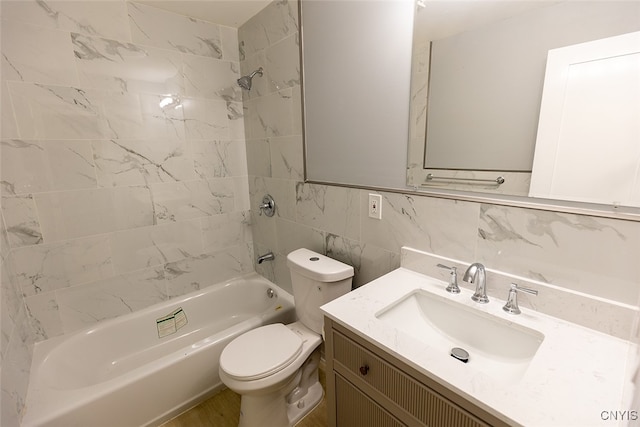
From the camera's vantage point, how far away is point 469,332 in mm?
979

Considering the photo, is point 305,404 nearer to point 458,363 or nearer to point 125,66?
point 458,363

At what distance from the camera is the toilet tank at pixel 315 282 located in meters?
1.39

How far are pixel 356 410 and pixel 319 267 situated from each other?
0.62 meters

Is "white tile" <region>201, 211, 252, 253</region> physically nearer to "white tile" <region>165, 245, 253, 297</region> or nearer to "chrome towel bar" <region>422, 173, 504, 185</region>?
"white tile" <region>165, 245, 253, 297</region>

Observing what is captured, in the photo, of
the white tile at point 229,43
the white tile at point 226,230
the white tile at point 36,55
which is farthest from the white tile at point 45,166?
the white tile at point 229,43

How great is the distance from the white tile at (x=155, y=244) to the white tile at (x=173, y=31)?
1171 millimetres

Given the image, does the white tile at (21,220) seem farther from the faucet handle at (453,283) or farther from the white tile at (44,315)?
the faucet handle at (453,283)

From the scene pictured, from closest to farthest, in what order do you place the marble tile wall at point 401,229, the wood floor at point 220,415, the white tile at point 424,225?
the marble tile wall at point 401,229 < the white tile at point 424,225 < the wood floor at point 220,415

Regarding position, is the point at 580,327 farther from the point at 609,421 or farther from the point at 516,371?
the point at 609,421

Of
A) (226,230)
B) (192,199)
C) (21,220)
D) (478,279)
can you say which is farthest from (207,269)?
(478,279)

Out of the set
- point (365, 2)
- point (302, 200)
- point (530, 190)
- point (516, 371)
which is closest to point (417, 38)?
point (365, 2)

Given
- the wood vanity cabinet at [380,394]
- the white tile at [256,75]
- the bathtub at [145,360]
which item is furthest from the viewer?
the white tile at [256,75]

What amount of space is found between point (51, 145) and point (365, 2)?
1.77 metres

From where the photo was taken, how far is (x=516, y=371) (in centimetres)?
82
